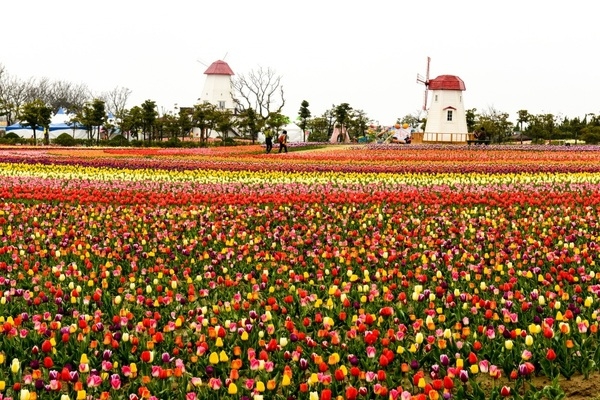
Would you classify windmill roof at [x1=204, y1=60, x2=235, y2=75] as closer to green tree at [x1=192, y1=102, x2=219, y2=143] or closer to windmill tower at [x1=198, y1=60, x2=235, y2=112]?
windmill tower at [x1=198, y1=60, x2=235, y2=112]

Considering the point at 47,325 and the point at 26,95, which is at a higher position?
the point at 26,95

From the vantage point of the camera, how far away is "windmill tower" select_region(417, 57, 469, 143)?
58.0 m

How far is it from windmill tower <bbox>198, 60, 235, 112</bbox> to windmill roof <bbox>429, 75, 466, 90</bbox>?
31.9 m

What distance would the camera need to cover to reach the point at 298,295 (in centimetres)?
577

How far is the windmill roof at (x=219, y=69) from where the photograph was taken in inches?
3346

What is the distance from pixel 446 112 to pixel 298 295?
181 feet

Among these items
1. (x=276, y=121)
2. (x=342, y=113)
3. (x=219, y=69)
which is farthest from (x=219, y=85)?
(x=276, y=121)

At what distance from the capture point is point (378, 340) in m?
4.58

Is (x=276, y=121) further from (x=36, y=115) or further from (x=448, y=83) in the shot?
(x=36, y=115)

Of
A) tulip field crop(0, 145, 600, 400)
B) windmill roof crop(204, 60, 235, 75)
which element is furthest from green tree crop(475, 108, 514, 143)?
tulip field crop(0, 145, 600, 400)

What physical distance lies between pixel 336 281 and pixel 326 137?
7264 cm

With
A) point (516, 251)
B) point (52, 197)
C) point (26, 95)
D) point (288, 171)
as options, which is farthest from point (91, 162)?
point (26, 95)

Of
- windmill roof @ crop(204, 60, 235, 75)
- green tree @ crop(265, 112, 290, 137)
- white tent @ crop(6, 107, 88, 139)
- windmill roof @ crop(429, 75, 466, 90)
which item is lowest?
white tent @ crop(6, 107, 88, 139)

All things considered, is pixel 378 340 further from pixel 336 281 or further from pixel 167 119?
pixel 167 119
